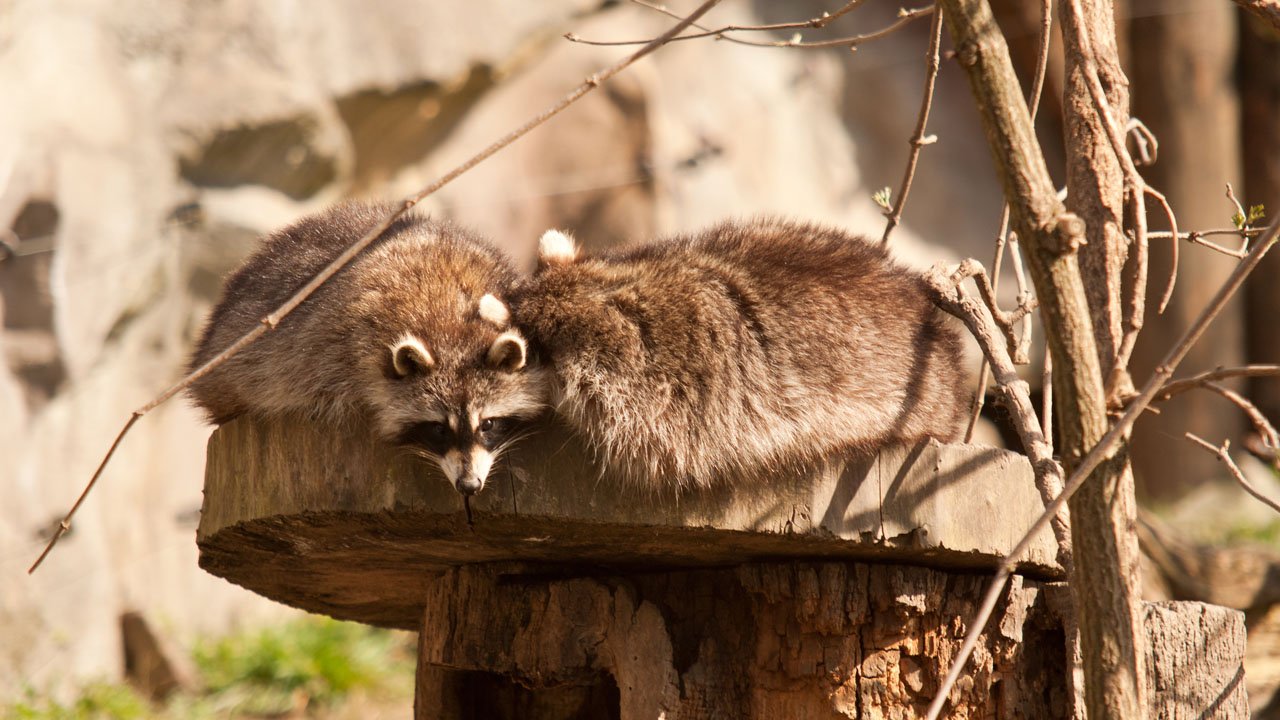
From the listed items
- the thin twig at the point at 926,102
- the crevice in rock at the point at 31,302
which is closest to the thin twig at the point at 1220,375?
the thin twig at the point at 926,102

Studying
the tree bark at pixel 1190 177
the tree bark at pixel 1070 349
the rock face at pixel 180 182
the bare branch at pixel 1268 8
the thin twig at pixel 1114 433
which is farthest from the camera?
the tree bark at pixel 1190 177

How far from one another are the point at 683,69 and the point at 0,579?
576 cm

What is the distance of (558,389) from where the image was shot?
2.68 m

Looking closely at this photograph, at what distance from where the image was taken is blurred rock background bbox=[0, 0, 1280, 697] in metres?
5.69

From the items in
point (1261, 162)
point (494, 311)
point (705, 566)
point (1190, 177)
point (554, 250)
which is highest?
point (1261, 162)

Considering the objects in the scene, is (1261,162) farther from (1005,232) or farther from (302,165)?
(1005,232)

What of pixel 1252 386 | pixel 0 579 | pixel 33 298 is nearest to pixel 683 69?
pixel 1252 386

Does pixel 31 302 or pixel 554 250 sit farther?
pixel 31 302

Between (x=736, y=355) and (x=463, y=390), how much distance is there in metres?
0.62

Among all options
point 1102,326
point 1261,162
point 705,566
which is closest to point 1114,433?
point 1102,326

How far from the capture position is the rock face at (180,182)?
5.63 meters

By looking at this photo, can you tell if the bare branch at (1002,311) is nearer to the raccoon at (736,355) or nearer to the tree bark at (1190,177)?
the raccoon at (736,355)

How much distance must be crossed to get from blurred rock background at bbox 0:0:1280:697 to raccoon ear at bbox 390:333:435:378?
11.0 feet

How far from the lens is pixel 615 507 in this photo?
246cm
